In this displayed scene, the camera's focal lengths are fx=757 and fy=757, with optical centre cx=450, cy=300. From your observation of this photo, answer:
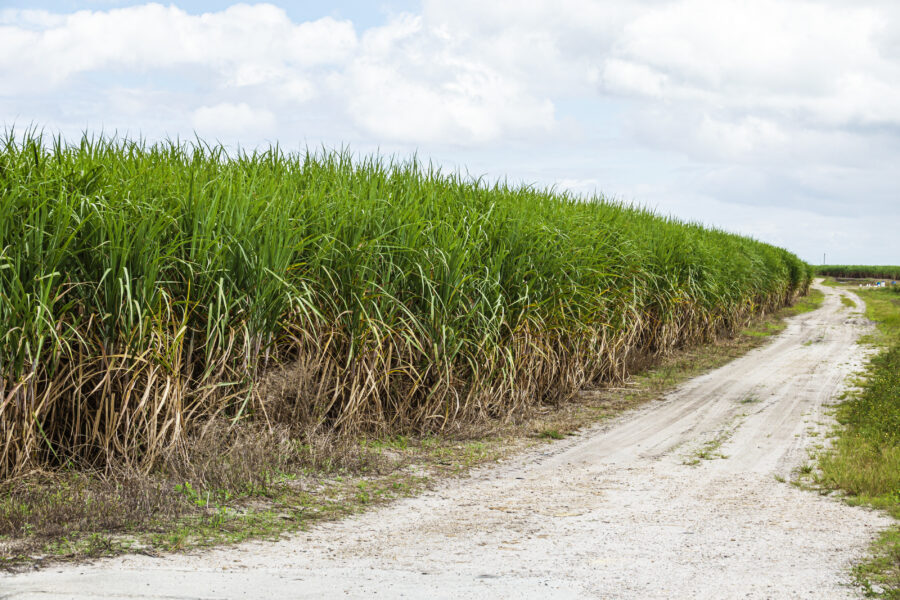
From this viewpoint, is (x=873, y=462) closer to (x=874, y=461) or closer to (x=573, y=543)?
(x=874, y=461)

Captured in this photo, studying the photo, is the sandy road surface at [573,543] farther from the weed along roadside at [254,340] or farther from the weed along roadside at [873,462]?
the weed along roadside at [254,340]

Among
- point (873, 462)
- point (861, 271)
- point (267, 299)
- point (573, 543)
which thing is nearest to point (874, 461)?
point (873, 462)

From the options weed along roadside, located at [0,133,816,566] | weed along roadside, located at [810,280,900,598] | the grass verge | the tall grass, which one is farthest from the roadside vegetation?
the tall grass

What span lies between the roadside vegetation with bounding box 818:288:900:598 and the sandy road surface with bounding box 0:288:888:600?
0.15m

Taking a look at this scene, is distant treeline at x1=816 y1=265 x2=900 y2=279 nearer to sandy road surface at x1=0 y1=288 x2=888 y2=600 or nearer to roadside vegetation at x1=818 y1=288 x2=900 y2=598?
roadside vegetation at x1=818 y1=288 x2=900 y2=598

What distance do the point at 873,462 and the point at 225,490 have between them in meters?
5.02

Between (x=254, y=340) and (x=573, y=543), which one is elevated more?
(x=254, y=340)

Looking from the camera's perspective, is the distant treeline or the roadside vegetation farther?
the distant treeline

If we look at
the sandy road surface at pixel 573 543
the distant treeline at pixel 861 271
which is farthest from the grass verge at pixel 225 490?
the distant treeline at pixel 861 271

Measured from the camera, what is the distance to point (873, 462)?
6117 millimetres

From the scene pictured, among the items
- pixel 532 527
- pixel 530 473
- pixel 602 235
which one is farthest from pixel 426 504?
pixel 602 235

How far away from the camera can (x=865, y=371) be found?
11.9 meters

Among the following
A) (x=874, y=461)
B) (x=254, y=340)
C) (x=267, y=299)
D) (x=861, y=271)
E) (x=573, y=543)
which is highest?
(x=861, y=271)

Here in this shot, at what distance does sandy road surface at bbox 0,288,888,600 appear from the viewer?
3570 mm
